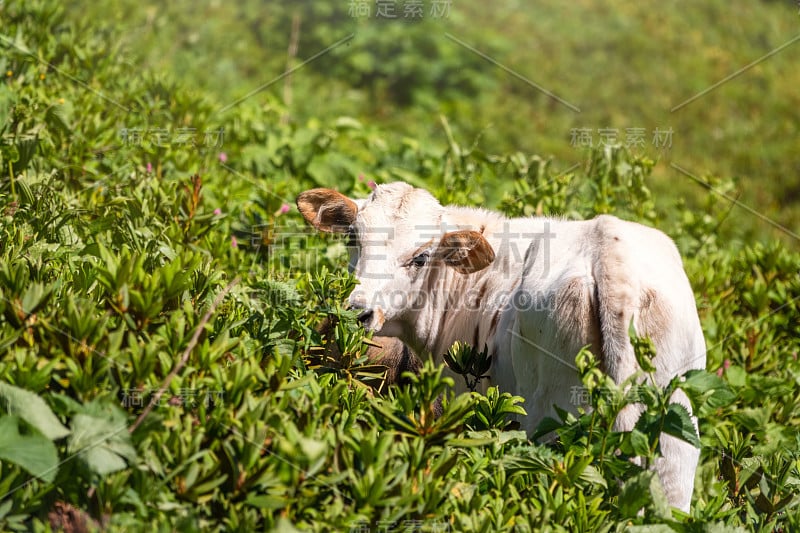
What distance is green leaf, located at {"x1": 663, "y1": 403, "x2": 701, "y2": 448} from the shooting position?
2.99 m

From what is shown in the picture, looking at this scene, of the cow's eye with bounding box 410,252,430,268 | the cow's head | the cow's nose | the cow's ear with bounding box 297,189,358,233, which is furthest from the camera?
the cow's ear with bounding box 297,189,358,233

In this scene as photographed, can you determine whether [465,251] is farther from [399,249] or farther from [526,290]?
[526,290]

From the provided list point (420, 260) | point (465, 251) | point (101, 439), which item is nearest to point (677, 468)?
point (465, 251)

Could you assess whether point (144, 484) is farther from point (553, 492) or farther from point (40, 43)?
point (40, 43)

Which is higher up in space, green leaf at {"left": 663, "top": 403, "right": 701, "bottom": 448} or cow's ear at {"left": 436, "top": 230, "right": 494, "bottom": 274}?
cow's ear at {"left": 436, "top": 230, "right": 494, "bottom": 274}

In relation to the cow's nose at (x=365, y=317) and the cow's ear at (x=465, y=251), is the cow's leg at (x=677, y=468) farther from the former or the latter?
the cow's nose at (x=365, y=317)

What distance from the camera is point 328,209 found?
15.4 feet

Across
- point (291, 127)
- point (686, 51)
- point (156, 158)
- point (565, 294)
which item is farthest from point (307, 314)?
point (686, 51)

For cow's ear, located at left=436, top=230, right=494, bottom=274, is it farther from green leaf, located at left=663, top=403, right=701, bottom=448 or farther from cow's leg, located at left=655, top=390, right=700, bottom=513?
green leaf, located at left=663, top=403, right=701, bottom=448

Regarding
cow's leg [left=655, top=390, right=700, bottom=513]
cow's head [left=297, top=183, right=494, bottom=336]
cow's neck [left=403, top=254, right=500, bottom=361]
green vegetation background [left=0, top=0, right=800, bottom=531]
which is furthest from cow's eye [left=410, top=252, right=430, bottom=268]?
cow's leg [left=655, top=390, right=700, bottom=513]

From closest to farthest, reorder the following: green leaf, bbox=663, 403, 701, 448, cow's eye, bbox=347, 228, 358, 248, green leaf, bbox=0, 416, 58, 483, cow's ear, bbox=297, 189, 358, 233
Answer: green leaf, bbox=0, 416, 58, 483 < green leaf, bbox=663, 403, 701, 448 < cow's eye, bbox=347, 228, 358, 248 < cow's ear, bbox=297, 189, 358, 233

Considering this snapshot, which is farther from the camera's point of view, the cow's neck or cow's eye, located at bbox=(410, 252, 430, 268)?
the cow's neck

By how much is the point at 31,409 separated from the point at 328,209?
2264 millimetres

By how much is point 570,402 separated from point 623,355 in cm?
33
